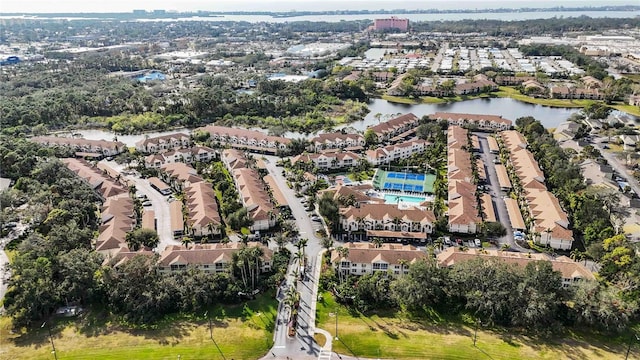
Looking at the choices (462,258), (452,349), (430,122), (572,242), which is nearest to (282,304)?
(452,349)

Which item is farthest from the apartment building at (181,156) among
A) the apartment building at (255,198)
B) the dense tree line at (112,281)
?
the dense tree line at (112,281)

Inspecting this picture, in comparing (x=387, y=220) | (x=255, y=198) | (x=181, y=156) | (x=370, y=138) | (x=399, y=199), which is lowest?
(x=399, y=199)

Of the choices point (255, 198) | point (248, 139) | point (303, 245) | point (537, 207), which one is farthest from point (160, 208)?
point (537, 207)

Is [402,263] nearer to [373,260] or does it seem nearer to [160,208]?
[373,260]

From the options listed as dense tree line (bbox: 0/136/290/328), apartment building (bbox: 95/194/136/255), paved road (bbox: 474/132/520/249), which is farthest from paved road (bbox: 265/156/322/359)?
paved road (bbox: 474/132/520/249)

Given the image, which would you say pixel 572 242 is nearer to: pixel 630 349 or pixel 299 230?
pixel 630 349

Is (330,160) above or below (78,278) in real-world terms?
above
